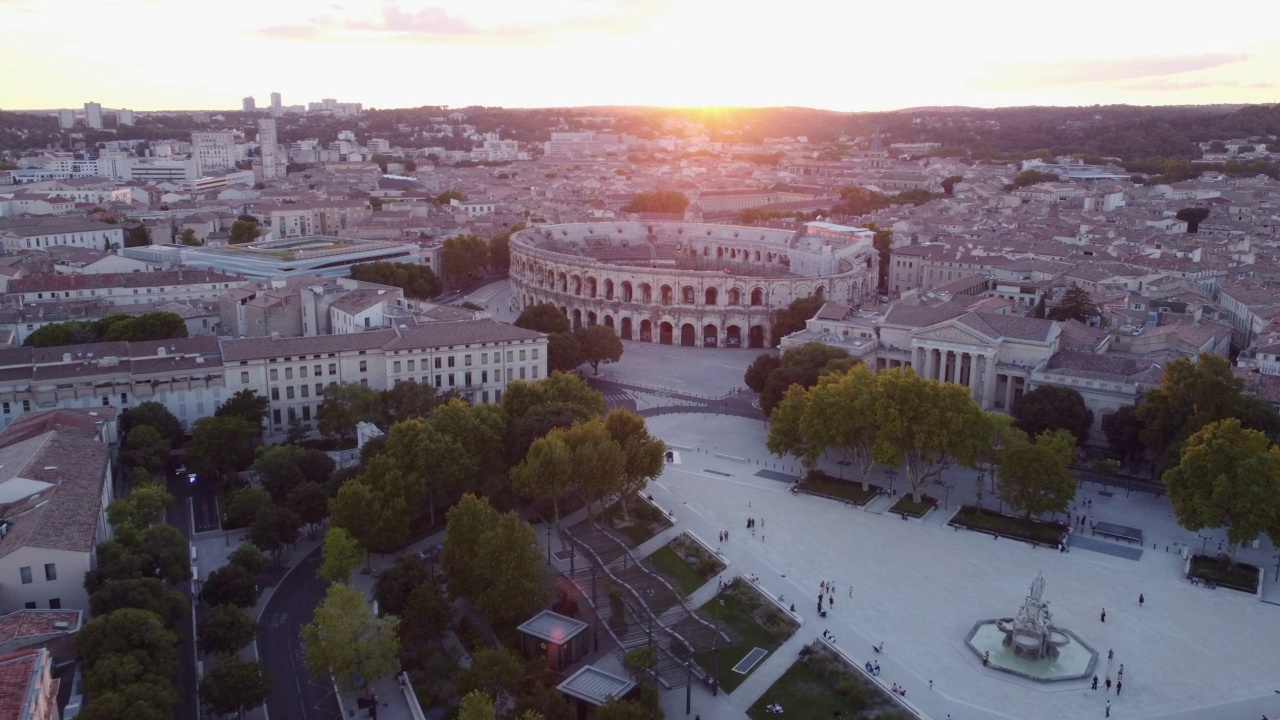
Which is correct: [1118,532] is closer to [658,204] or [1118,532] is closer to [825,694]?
[825,694]

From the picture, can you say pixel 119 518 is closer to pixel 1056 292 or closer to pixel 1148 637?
pixel 1148 637

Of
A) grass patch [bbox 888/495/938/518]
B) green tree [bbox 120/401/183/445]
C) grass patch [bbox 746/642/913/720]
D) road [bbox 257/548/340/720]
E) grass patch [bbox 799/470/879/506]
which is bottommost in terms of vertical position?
road [bbox 257/548/340/720]

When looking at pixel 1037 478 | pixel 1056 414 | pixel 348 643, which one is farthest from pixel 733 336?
pixel 348 643

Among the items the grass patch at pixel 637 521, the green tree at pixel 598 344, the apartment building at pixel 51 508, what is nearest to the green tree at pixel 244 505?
the apartment building at pixel 51 508

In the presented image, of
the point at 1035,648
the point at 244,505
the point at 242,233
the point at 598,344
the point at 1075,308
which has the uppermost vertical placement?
the point at 242,233

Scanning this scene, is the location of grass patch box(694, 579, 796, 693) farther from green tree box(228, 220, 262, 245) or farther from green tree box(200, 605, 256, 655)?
green tree box(228, 220, 262, 245)

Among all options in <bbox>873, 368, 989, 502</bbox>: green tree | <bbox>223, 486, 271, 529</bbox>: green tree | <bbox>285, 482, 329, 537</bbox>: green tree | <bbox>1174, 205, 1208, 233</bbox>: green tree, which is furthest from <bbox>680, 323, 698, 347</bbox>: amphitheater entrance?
<bbox>1174, 205, 1208, 233</bbox>: green tree
